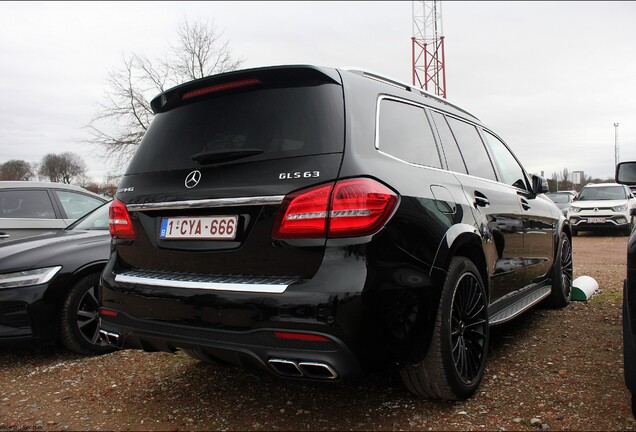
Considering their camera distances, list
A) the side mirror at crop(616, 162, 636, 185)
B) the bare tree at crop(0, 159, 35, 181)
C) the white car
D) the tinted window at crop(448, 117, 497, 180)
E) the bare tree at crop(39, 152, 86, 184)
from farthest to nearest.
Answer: the bare tree at crop(39, 152, 86, 184) < the bare tree at crop(0, 159, 35, 181) < the white car < the tinted window at crop(448, 117, 497, 180) < the side mirror at crop(616, 162, 636, 185)

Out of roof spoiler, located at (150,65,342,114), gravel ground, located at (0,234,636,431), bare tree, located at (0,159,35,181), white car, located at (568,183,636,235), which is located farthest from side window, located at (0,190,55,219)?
bare tree, located at (0,159,35,181)

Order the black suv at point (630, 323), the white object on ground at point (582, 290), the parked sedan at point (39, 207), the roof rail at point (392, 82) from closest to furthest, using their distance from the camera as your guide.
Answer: the black suv at point (630, 323), the roof rail at point (392, 82), the white object on ground at point (582, 290), the parked sedan at point (39, 207)

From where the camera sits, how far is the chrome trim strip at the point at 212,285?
7.46 feet

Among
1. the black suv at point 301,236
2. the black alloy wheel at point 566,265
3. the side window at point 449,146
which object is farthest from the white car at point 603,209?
the black suv at point 301,236

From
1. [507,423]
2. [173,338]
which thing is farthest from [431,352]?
[173,338]

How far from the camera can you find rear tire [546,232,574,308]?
504cm

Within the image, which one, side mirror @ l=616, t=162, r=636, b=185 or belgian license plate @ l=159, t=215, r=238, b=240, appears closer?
belgian license plate @ l=159, t=215, r=238, b=240

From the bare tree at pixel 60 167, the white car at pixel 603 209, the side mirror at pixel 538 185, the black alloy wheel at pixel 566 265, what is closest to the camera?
the side mirror at pixel 538 185

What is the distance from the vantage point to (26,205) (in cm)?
677

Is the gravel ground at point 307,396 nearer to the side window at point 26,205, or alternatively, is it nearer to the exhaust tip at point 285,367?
the exhaust tip at point 285,367

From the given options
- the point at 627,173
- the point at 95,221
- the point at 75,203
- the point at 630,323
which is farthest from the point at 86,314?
the point at 627,173

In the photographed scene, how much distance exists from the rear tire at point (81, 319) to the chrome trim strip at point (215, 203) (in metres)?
1.78

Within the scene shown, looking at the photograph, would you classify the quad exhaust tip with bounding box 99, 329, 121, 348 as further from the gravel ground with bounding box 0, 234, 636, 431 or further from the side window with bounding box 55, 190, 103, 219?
the side window with bounding box 55, 190, 103, 219

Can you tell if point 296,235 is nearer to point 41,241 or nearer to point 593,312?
point 41,241
